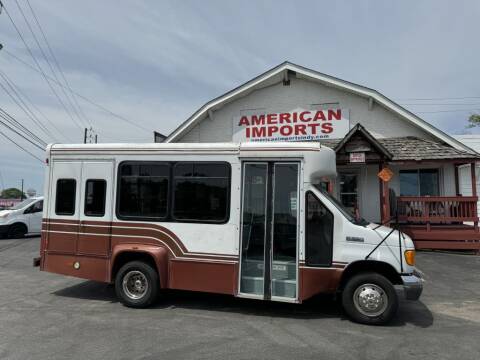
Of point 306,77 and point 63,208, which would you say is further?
point 306,77

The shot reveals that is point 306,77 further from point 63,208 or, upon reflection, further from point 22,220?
point 22,220

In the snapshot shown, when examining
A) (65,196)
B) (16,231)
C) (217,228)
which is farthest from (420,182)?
(16,231)

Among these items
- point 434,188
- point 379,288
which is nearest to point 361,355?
point 379,288

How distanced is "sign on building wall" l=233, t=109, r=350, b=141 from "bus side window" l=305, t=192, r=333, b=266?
10567 millimetres

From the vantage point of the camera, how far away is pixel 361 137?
12.6 metres

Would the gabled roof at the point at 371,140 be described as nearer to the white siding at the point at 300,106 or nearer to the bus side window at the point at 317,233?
the white siding at the point at 300,106

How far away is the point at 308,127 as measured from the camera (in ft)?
52.9

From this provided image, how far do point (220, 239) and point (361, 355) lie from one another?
8.59ft

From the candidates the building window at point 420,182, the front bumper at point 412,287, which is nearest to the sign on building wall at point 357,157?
the building window at point 420,182

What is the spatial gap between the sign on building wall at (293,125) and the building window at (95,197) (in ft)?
34.7

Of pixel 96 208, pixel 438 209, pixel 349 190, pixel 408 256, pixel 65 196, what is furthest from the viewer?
pixel 349 190

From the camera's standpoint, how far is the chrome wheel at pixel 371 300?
544cm

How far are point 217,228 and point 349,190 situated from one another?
1037 cm

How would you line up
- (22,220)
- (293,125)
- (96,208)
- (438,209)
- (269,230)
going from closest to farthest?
(269,230) < (96,208) < (438,209) < (293,125) < (22,220)
